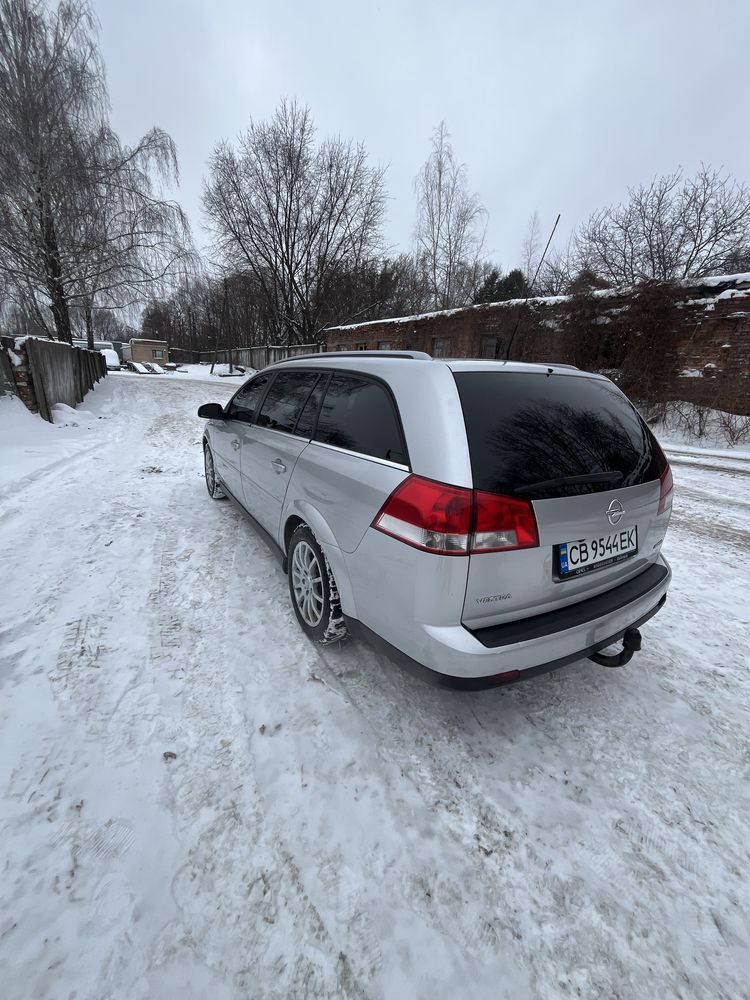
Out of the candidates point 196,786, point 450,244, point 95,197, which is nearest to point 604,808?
point 196,786

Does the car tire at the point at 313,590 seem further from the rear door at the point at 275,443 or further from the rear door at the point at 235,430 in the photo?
the rear door at the point at 235,430

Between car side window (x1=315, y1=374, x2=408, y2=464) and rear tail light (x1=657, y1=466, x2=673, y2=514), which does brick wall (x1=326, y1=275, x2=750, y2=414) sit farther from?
car side window (x1=315, y1=374, x2=408, y2=464)

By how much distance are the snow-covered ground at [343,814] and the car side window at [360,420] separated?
4.15 feet

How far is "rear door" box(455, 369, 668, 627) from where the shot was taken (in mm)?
1664

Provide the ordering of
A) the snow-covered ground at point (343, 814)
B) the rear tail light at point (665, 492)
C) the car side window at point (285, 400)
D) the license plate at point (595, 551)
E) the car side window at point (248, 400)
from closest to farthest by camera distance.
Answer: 1. the snow-covered ground at point (343, 814)
2. the license plate at point (595, 551)
3. the rear tail light at point (665, 492)
4. the car side window at point (285, 400)
5. the car side window at point (248, 400)

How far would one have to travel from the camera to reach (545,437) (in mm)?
1837

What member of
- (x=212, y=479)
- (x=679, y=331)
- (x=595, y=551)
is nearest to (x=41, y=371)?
(x=212, y=479)

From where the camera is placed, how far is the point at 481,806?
5.59ft

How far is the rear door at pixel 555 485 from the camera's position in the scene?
1.66 meters

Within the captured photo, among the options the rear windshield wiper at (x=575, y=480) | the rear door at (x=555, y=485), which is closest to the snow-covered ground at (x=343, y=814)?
the rear door at (x=555, y=485)

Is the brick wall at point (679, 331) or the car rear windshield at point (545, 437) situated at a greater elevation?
the brick wall at point (679, 331)

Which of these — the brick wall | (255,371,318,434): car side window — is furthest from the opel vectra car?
the brick wall

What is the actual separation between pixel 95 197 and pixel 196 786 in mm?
17470

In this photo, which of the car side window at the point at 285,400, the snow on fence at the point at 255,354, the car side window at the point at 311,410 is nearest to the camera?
the car side window at the point at 311,410
